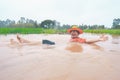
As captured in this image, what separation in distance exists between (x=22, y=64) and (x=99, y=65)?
3.78ft

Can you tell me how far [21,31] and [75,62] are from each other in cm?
2080

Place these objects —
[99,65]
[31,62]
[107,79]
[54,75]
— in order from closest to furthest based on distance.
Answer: [107,79] → [54,75] → [99,65] → [31,62]

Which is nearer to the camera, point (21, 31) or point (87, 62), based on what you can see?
point (87, 62)

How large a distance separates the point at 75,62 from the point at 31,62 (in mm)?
693

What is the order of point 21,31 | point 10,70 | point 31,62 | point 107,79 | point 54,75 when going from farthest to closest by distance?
point 21,31
point 31,62
point 10,70
point 54,75
point 107,79

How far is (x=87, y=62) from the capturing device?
3348 mm

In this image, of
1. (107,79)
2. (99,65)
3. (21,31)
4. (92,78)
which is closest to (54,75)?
(92,78)

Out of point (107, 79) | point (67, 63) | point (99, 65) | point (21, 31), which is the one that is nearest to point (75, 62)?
point (67, 63)

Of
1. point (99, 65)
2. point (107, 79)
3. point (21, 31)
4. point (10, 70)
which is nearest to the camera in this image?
point (107, 79)

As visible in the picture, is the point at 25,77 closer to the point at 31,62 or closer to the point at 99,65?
the point at 31,62

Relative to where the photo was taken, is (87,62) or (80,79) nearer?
(80,79)

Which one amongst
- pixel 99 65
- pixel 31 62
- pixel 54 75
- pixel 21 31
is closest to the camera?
pixel 54 75

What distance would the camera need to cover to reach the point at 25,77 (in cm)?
252

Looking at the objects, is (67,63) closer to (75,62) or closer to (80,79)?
(75,62)
